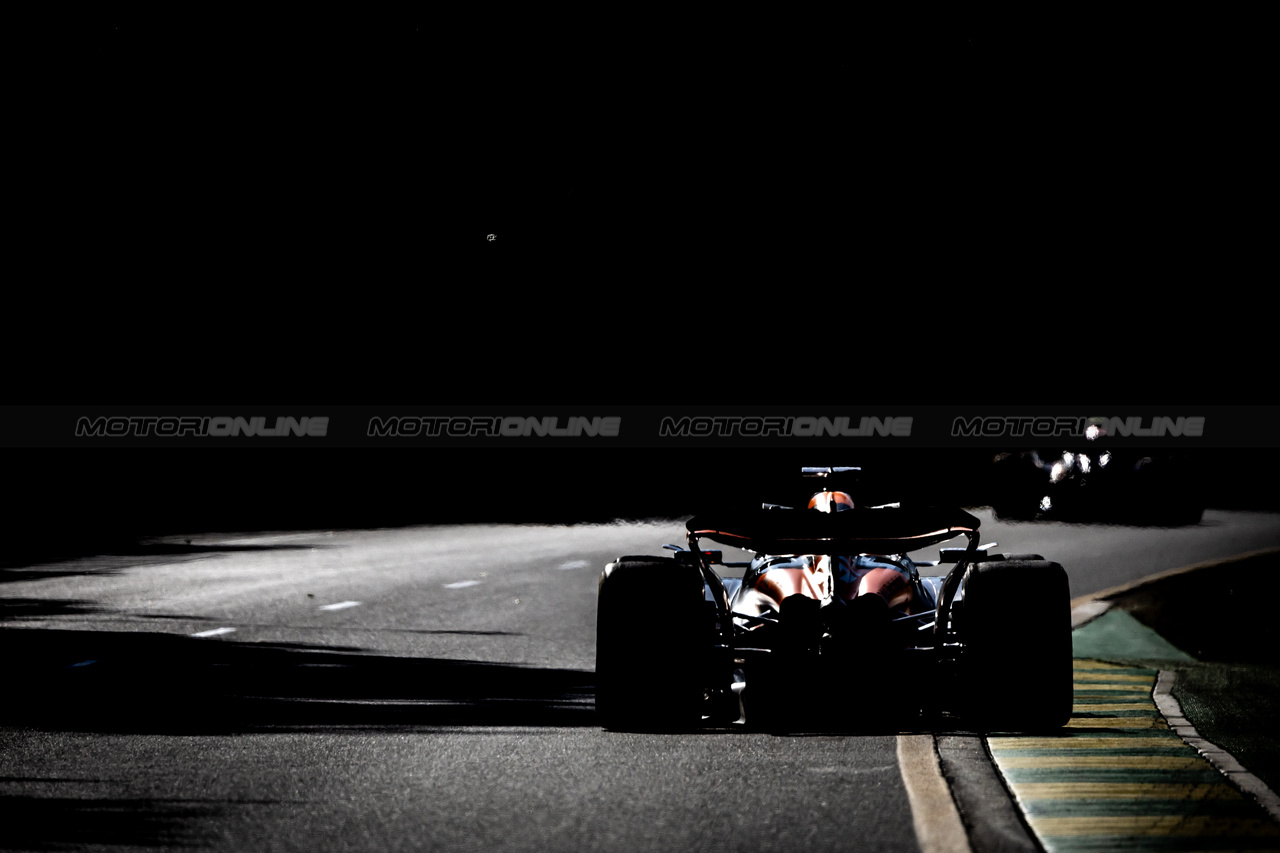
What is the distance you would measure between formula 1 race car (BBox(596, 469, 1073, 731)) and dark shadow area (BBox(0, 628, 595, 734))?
107 centimetres

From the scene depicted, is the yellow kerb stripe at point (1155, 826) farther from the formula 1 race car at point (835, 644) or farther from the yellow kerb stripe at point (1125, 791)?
the formula 1 race car at point (835, 644)

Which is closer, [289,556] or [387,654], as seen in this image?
[387,654]

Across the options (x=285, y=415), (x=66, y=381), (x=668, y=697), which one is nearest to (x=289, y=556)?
(x=668, y=697)

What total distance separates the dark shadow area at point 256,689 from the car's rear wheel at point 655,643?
3.01ft

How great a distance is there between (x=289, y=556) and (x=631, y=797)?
16722 millimetres

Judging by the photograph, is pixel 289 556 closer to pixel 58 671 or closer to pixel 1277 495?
pixel 58 671

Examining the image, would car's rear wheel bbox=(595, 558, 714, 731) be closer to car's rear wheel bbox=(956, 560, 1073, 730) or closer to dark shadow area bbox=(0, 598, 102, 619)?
car's rear wheel bbox=(956, 560, 1073, 730)

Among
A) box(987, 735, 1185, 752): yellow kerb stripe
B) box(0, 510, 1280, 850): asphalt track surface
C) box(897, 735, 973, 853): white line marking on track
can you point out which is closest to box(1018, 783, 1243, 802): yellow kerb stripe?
box(897, 735, 973, 853): white line marking on track

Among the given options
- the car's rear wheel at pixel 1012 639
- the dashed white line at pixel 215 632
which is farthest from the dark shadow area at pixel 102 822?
the dashed white line at pixel 215 632

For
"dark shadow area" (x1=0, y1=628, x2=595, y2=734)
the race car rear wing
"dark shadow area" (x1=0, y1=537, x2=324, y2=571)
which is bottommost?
"dark shadow area" (x1=0, y1=537, x2=324, y2=571)

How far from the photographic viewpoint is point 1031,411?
64250 mm

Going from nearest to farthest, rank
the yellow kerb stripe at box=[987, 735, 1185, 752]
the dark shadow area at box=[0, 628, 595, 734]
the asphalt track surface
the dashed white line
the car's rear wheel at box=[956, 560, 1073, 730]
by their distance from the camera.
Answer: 1. the asphalt track surface
2. the car's rear wheel at box=[956, 560, 1073, 730]
3. the yellow kerb stripe at box=[987, 735, 1185, 752]
4. the dark shadow area at box=[0, 628, 595, 734]
5. the dashed white line

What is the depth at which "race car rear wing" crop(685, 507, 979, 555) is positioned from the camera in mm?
8727

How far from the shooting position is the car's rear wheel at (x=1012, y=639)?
864 centimetres
